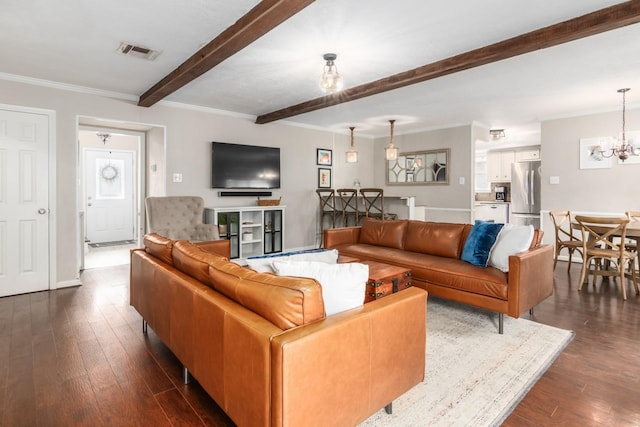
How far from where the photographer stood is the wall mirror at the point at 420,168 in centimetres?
672

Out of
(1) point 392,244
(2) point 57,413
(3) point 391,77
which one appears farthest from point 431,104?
(2) point 57,413

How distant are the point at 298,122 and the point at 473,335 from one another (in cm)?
472

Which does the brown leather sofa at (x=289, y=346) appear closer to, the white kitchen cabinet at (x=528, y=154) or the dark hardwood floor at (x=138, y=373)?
the dark hardwood floor at (x=138, y=373)

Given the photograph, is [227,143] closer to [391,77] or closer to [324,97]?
[324,97]

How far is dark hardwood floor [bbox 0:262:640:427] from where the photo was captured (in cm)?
178

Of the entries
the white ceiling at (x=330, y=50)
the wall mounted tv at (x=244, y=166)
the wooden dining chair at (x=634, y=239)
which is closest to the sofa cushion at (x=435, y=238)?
the white ceiling at (x=330, y=50)

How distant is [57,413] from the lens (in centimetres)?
179

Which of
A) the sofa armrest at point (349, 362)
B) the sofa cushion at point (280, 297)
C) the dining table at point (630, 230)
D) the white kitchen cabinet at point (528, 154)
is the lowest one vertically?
the sofa armrest at point (349, 362)

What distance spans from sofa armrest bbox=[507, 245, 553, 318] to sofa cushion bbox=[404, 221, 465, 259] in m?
0.74

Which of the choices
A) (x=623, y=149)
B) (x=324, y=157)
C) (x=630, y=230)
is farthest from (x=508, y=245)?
(x=324, y=157)

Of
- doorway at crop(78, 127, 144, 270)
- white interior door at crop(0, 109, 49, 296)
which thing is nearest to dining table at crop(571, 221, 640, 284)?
white interior door at crop(0, 109, 49, 296)

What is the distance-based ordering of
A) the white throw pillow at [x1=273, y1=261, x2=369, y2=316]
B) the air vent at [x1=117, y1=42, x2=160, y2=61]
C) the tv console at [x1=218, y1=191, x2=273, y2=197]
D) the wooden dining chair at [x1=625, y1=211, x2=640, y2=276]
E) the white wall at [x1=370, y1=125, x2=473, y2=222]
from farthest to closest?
the white wall at [x1=370, y1=125, x2=473, y2=222] < the tv console at [x1=218, y1=191, x2=273, y2=197] < the wooden dining chair at [x1=625, y1=211, x2=640, y2=276] < the air vent at [x1=117, y1=42, x2=160, y2=61] < the white throw pillow at [x1=273, y1=261, x2=369, y2=316]

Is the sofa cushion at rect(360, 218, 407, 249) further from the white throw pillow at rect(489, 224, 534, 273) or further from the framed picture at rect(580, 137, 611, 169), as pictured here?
the framed picture at rect(580, 137, 611, 169)

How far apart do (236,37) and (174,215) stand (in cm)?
279
